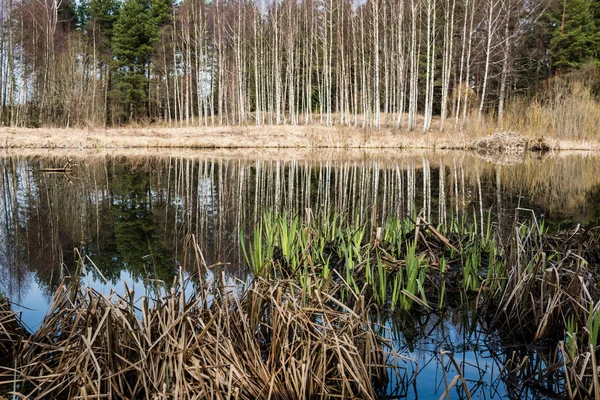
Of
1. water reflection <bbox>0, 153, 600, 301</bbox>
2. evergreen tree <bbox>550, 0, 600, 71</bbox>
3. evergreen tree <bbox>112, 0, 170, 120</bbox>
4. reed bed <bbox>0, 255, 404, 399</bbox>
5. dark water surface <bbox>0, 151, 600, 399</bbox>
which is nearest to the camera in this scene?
reed bed <bbox>0, 255, 404, 399</bbox>

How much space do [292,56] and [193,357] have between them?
33491 millimetres

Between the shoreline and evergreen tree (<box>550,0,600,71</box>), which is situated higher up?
evergreen tree (<box>550,0,600,71</box>)

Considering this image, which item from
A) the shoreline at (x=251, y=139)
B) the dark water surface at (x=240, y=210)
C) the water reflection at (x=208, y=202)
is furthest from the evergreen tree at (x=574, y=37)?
the water reflection at (x=208, y=202)

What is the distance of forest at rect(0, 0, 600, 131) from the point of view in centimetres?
3291

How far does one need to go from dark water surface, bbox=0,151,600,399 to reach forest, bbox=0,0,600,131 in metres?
15.9

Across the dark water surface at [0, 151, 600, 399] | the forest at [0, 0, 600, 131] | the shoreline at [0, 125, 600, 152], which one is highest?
the forest at [0, 0, 600, 131]

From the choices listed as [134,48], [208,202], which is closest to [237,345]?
[208,202]

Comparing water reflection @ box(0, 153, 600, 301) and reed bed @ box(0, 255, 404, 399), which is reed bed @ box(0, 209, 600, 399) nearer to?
reed bed @ box(0, 255, 404, 399)

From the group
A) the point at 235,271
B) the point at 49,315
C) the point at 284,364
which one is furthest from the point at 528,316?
the point at 49,315

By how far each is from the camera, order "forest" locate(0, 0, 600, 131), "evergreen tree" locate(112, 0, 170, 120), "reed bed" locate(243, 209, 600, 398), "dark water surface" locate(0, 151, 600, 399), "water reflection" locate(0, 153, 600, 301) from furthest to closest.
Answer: "evergreen tree" locate(112, 0, 170, 120) < "forest" locate(0, 0, 600, 131) < "water reflection" locate(0, 153, 600, 301) < "dark water surface" locate(0, 151, 600, 399) < "reed bed" locate(243, 209, 600, 398)

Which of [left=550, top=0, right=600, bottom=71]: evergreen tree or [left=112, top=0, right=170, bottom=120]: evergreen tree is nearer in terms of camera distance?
[left=550, top=0, right=600, bottom=71]: evergreen tree

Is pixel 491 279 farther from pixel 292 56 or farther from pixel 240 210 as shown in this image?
pixel 292 56

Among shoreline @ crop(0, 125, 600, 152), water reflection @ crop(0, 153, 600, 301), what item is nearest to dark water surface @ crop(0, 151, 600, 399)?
water reflection @ crop(0, 153, 600, 301)

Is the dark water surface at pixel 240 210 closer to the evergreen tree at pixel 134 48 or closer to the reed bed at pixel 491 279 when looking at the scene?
the reed bed at pixel 491 279
